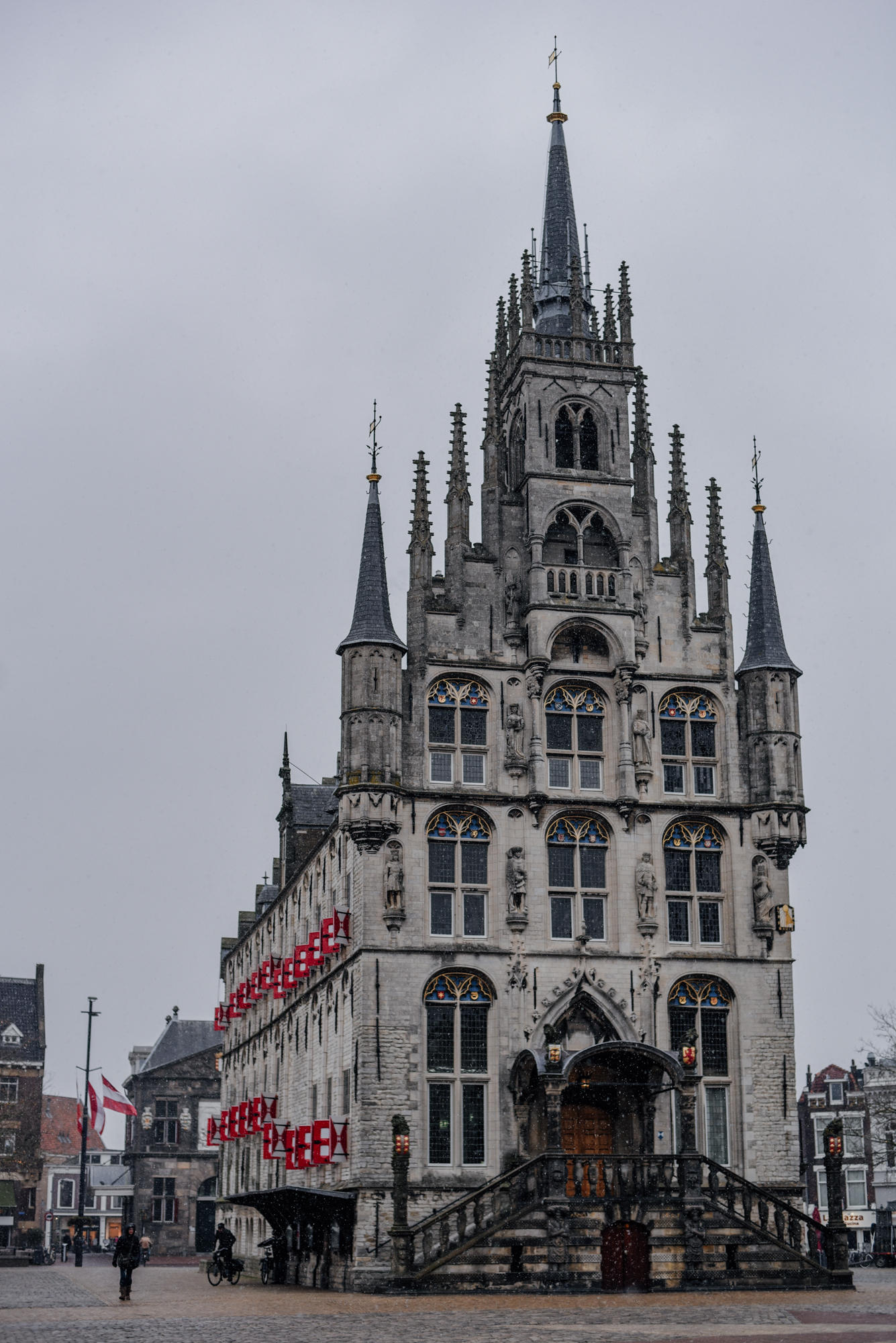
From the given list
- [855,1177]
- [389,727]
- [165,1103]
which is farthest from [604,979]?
[165,1103]

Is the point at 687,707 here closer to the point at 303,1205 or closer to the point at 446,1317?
the point at 303,1205

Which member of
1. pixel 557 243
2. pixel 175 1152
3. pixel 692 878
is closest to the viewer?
pixel 692 878

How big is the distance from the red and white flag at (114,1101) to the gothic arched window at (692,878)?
34.9 m

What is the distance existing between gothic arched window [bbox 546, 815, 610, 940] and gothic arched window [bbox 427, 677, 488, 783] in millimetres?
2883

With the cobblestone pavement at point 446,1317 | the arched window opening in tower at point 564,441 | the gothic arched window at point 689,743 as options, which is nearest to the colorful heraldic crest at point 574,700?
the gothic arched window at point 689,743

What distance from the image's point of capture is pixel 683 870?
4788 cm

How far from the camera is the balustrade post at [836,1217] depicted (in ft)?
134

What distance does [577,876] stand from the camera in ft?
153

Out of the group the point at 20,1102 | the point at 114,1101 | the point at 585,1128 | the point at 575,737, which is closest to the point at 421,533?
the point at 575,737

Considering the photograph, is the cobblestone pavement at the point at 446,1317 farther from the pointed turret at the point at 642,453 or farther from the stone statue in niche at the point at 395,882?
the pointed turret at the point at 642,453

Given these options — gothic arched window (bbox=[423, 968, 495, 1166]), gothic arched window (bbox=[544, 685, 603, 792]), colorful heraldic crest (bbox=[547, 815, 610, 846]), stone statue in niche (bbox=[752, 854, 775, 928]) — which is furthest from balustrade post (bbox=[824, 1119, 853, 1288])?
gothic arched window (bbox=[544, 685, 603, 792])

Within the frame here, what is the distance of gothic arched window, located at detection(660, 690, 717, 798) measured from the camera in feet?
159

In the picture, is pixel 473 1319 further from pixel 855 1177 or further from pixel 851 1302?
pixel 855 1177

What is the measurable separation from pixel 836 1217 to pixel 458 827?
1430 cm
